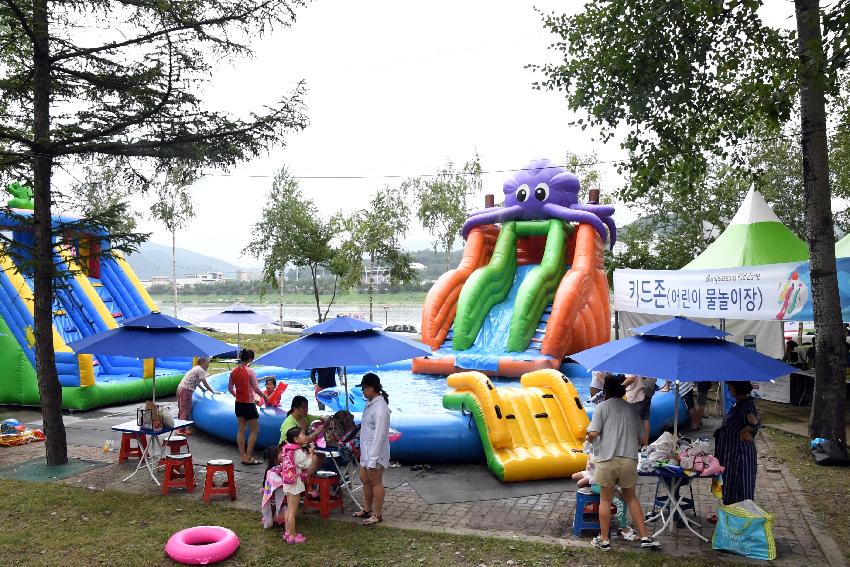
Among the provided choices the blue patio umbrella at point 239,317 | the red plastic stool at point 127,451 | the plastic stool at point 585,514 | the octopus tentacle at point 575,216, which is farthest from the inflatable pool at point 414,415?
the octopus tentacle at point 575,216

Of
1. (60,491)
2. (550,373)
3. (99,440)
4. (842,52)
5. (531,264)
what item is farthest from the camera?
(531,264)

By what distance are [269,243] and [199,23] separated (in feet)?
64.5

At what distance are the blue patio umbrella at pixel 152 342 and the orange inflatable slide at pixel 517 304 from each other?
7.00 m

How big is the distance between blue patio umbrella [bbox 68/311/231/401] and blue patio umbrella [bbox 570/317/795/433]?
4.85 meters

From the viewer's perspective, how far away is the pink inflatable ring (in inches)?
242

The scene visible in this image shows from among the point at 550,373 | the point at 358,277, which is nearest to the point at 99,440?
the point at 550,373

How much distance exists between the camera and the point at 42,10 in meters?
8.66

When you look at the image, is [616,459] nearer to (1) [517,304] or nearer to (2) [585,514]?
(2) [585,514]

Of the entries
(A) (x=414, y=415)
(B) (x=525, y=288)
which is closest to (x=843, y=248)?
(B) (x=525, y=288)

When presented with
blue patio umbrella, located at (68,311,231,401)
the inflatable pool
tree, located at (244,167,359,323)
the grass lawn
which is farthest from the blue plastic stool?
tree, located at (244,167,359,323)

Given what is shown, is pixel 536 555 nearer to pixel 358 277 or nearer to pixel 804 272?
pixel 804 272

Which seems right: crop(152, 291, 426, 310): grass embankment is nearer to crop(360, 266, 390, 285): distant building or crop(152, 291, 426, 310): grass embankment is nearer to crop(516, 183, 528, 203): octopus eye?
crop(360, 266, 390, 285): distant building

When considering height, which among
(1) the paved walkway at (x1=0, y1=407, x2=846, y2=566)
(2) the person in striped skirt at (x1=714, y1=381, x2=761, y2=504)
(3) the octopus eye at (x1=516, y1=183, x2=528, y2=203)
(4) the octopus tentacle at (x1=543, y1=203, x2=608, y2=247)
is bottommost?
(1) the paved walkway at (x1=0, y1=407, x2=846, y2=566)

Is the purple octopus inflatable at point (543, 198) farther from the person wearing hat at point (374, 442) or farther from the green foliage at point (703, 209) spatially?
the person wearing hat at point (374, 442)
